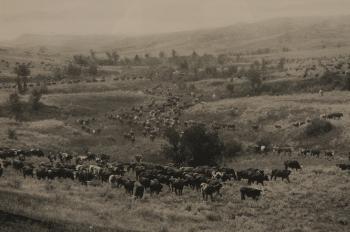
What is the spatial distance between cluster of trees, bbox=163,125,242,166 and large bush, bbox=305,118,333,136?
10510mm

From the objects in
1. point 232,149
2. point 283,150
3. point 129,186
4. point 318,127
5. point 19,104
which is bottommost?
point 232,149

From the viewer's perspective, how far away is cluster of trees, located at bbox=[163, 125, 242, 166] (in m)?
47.5

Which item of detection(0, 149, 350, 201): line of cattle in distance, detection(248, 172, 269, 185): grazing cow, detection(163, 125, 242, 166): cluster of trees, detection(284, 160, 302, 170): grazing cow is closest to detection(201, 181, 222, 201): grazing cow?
detection(0, 149, 350, 201): line of cattle in distance

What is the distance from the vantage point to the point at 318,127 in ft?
176

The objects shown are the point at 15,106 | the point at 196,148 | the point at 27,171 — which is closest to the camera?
the point at 27,171

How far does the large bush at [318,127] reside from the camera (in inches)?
2094

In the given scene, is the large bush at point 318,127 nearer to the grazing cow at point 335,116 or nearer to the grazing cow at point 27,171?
the grazing cow at point 335,116

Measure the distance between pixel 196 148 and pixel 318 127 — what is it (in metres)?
14.2

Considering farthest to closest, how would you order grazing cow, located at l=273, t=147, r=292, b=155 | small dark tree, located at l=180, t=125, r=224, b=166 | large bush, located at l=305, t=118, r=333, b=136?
large bush, located at l=305, t=118, r=333, b=136
grazing cow, located at l=273, t=147, r=292, b=155
small dark tree, located at l=180, t=125, r=224, b=166

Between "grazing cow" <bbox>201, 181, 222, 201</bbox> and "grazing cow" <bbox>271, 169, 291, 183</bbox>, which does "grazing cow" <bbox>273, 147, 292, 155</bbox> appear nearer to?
"grazing cow" <bbox>271, 169, 291, 183</bbox>

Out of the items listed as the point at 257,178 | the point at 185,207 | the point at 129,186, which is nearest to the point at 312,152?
the point at 257,178

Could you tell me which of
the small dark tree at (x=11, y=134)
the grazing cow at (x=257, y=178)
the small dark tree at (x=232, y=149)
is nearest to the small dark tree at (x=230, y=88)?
the small dark tree at (x=232, y=149)

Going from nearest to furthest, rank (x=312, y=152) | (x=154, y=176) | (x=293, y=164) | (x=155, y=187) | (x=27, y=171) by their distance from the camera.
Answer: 1. (x=155, y=187)
2. (x=154, y=176)
3. (x=27, y=171)
4. (x=293, y=164)
5. (x=312, y=152)

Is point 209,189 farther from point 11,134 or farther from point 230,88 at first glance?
point 230,88
